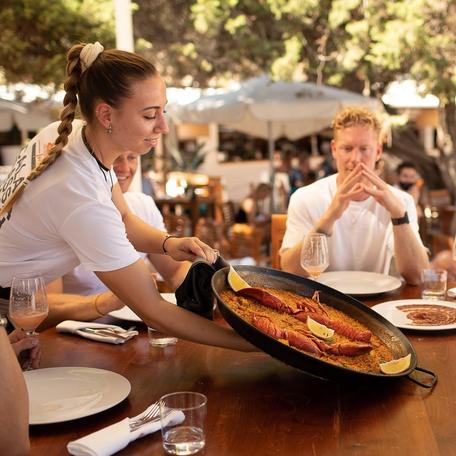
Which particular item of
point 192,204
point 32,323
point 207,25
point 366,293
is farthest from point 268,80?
point 32,323

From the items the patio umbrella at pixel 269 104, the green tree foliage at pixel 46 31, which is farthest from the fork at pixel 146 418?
the patio umbrella at pixel 269 104

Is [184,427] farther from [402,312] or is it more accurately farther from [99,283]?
[99,283]

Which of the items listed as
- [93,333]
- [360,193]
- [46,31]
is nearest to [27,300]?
[93,333]

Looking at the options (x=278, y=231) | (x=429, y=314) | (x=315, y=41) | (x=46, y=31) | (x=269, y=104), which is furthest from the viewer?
(x=315, y=41)

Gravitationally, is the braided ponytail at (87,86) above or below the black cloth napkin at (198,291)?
above

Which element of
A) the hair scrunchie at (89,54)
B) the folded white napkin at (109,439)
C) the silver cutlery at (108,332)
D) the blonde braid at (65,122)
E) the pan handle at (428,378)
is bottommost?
the silver cutlery at (108,332)

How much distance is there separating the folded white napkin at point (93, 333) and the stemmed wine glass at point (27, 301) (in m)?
0.25

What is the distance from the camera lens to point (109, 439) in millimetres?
1342

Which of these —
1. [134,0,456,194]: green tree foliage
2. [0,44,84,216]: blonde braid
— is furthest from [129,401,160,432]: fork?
[134,0,456,194]: green tree foliage

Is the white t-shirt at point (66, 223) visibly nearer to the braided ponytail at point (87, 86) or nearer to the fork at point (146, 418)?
the braided ponytail at point (87, 86)

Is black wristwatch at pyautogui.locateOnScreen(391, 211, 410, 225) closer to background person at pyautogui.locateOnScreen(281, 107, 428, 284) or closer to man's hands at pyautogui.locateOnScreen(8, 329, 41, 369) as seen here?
background person at pyautogui.locateOnScreen(281, 107, 428, 284)

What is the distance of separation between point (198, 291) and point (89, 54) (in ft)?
2.48

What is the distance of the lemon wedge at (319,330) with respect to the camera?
175cm

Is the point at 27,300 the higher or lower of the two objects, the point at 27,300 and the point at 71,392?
the higher
